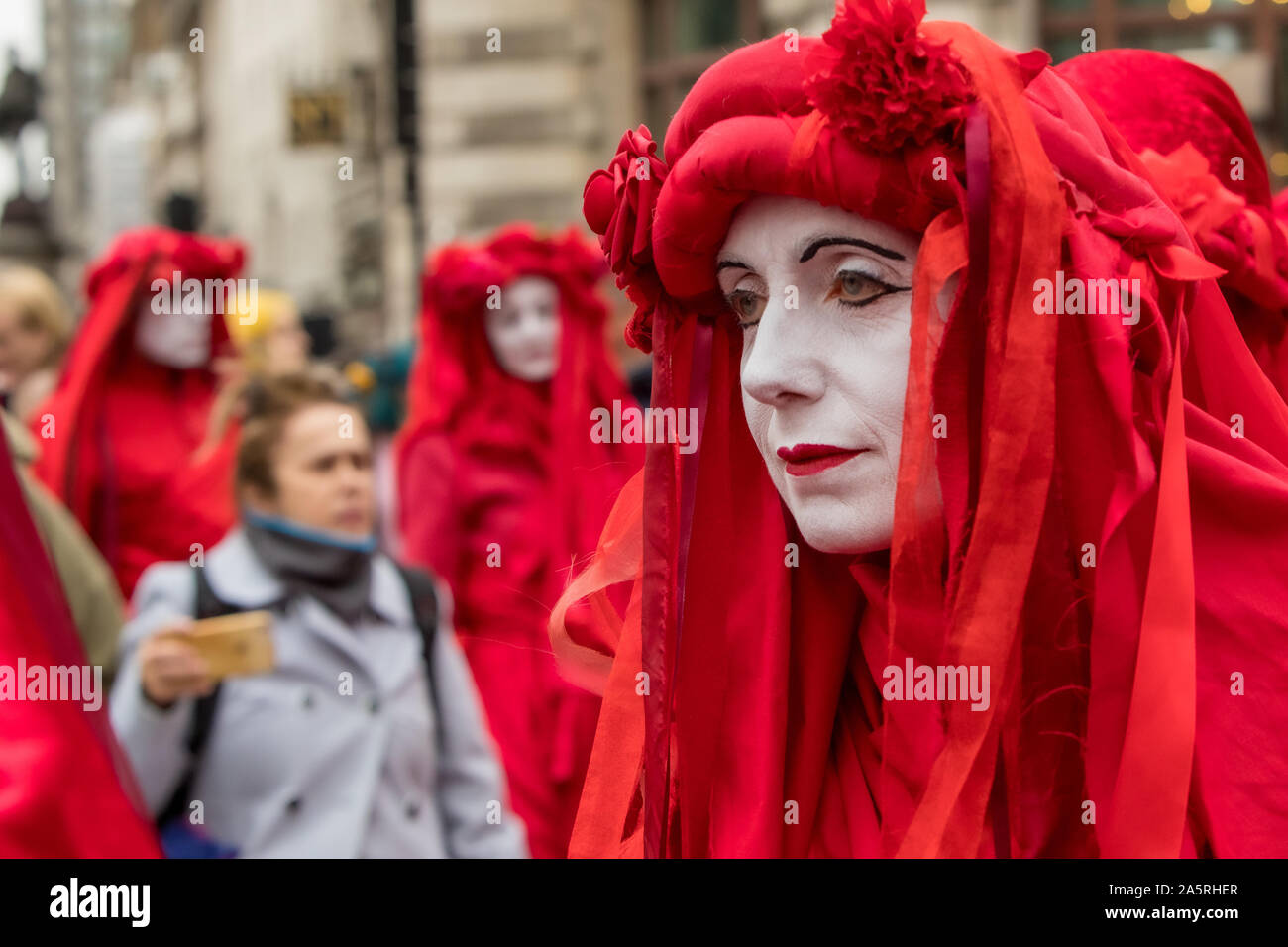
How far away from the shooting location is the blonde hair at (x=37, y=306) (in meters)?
6.60

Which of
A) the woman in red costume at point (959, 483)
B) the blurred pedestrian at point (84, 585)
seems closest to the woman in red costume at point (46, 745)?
the woman in red costume at point (959, 483)

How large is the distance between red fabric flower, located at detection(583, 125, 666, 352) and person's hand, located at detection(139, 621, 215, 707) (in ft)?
5.74

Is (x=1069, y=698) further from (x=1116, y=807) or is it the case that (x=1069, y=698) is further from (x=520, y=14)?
(x=520, y=14)

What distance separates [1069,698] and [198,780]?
93.4 inches

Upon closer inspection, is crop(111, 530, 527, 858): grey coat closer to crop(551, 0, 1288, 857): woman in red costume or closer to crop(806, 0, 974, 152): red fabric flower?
crop(551, 0, 1288, 857): woman in red costume

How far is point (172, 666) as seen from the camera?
357 cm

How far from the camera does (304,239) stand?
26625 mm

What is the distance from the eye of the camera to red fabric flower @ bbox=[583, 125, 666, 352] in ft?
6.75

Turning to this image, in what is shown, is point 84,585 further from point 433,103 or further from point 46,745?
point 433,103

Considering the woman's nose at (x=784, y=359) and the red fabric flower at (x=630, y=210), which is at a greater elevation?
the red fabric flower at (x=630, y=210)

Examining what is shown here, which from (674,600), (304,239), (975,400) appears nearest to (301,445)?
(674,600)

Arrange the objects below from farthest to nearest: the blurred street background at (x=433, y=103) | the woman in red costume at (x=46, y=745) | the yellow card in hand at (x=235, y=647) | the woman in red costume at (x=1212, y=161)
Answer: the blurred street background at (x=433, y=103)
the yellow card in hand at (x=235, y=647)
the woman in red costume at (x=1212, y=161)
the woman in red costume at (x=46, y=745)

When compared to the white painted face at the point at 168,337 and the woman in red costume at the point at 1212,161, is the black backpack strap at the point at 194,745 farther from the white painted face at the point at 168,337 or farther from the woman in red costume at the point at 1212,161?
the white painted face at the point at 168,337

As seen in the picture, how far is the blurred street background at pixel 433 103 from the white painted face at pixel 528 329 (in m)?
1.27
